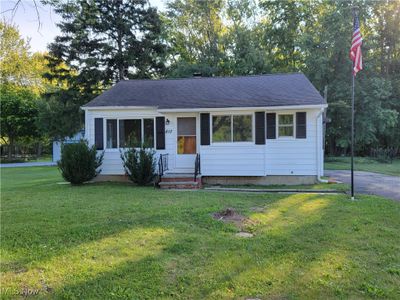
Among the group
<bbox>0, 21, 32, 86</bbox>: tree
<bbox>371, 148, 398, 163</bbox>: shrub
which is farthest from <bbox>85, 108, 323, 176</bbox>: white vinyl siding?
<bbox>0, 21, 32, 86</bbox>: tree

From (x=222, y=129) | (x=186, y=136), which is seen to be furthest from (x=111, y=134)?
(x=222, y=129)

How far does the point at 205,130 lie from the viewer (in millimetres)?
11461

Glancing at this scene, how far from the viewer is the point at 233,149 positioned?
11336 mm

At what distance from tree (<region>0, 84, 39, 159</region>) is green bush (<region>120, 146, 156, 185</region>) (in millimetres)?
22084

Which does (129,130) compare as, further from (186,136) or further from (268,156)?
(268,156)

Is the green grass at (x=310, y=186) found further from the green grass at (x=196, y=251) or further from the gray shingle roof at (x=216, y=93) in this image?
the gray shingle roof at (x=216, y=93)

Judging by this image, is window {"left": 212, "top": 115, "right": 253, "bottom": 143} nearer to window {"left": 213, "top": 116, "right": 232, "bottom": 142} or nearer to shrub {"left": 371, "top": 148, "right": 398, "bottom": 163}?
window {"left": 213, "top": 116, "right": 232, "bottom": 142}

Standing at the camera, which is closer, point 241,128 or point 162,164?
point 241,128

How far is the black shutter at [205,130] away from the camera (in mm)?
11430

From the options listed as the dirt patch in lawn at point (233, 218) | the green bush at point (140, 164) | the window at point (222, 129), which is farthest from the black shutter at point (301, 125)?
the dirt patch in lawn at point (233, 218)

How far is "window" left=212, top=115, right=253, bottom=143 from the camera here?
37.2 feet

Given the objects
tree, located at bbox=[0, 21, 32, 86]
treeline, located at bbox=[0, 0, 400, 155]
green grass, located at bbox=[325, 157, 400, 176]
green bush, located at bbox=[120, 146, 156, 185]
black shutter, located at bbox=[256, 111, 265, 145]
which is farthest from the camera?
tree, located at bbox=[0, 21, 32, 86]

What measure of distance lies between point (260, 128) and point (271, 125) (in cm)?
49

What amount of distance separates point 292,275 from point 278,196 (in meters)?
5.38
